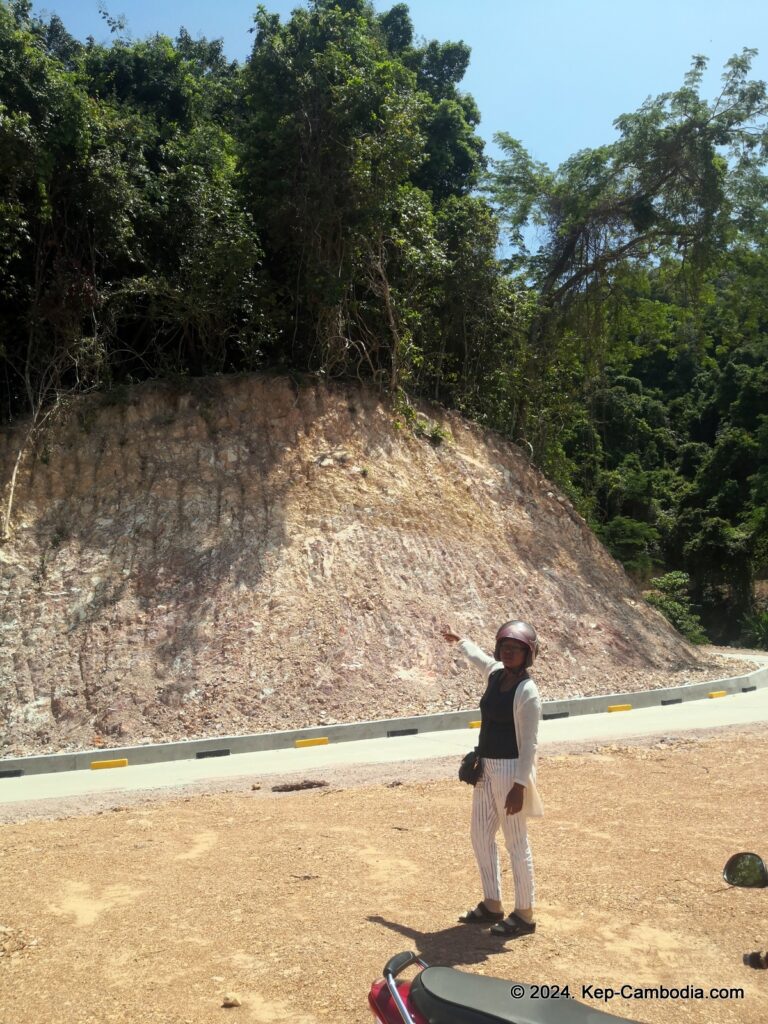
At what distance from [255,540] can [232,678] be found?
3.00 metres

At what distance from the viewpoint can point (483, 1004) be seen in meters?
2.53

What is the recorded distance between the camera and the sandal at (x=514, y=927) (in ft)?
16.5

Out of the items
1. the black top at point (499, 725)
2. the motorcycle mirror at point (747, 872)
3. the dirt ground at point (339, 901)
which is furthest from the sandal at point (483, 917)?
the motorcycle mirror at point (747, 872)

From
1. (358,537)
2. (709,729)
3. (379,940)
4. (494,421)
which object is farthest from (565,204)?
(379,940)

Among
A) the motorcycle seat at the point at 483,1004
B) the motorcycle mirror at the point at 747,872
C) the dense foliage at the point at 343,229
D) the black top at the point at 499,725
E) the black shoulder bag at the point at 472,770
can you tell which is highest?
the dense foliage at the point at 343,229

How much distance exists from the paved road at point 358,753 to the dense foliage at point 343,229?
7.62m

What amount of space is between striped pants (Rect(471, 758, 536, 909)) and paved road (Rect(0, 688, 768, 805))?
5347 millimetres

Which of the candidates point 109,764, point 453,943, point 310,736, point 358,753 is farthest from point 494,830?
point 310,736

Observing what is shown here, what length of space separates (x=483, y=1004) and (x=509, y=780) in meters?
2.77

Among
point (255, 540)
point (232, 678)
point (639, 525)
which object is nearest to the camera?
point (232, 678)

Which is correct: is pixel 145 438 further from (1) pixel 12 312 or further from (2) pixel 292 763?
(2) pixel 292 763

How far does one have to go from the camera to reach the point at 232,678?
47.3 feet

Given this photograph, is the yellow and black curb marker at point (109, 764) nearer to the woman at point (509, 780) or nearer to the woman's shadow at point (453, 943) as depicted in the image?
the woman's shadow at point (453, 943)

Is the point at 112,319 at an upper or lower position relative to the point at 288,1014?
upper
